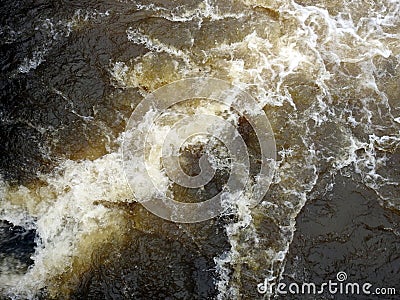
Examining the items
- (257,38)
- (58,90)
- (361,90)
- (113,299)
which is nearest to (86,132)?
(58,90)

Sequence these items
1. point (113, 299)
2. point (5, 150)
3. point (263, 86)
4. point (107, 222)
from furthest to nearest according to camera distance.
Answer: point (263, 86) < point (5, 150) < point (107, 222) < point (113, 299)

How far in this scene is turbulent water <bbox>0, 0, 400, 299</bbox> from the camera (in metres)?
6.79

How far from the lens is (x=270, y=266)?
6812 millimetres

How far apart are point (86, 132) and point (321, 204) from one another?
3902 mm

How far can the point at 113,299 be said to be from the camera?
6602 millimetres

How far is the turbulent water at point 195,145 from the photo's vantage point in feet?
22.3

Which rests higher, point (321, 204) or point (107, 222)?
point (321, 204)

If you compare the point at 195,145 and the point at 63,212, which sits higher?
the point at 195,145

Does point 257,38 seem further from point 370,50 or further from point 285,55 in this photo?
point 370,50

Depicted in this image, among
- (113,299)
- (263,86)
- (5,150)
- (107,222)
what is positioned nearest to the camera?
(113,299)

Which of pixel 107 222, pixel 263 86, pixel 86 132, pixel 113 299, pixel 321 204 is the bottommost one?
pixel 113 299

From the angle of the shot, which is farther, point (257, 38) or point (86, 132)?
point (257, 38)

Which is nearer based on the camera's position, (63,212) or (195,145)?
(63,212)

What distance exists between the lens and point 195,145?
7.59 metres
